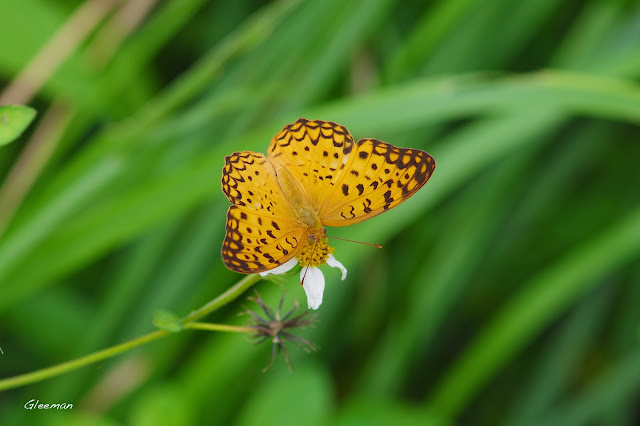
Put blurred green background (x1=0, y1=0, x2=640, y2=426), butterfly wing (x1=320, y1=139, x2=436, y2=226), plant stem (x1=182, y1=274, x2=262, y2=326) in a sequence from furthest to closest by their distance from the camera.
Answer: blurred green background (x1=0, y1=0, x2=640, y2=426) < butterfly wing (x1=320, y1=139, x2=436, y2=226) < plant stem (x1=182, y1=274, x2=262, y2=326)

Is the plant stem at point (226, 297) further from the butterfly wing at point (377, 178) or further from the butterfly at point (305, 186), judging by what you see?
the butterfly wing at point (377, 178)

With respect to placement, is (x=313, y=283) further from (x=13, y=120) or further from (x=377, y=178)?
(x=13, y=120)

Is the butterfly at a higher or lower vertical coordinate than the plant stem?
higher

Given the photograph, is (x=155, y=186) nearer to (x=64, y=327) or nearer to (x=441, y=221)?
(x=64, y=327)
